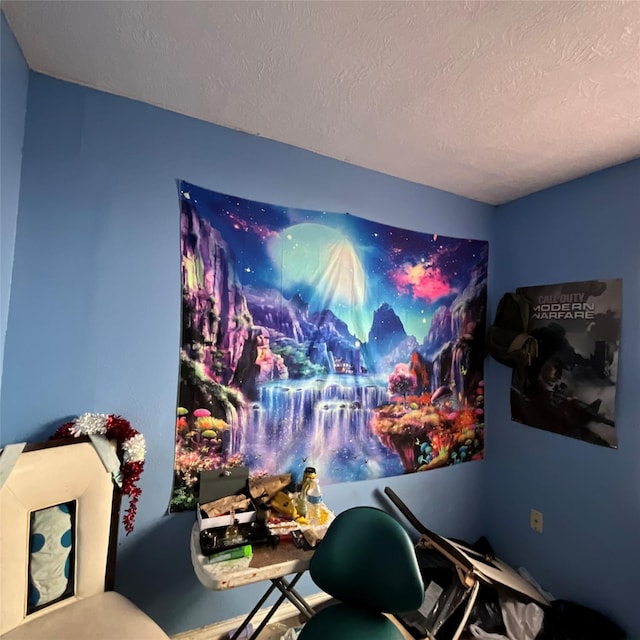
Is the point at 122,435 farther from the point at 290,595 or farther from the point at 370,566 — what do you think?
the point at 370,566

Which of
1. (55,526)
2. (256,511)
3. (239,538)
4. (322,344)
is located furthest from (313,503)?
(55,526)

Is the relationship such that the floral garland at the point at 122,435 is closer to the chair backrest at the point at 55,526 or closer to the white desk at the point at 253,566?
the chair backrest at the point at 55,526

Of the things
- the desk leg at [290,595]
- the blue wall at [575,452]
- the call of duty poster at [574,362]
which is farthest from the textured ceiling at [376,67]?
the desk leg at [290,595]

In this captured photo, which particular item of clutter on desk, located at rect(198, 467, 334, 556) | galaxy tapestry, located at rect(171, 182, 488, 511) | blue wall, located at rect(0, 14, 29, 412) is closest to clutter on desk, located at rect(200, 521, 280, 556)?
clutter on desk, located at rect(198, 467, 334, 556)

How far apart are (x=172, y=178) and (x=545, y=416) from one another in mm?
2383

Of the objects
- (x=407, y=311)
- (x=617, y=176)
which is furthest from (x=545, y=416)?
(x=617, y=176)

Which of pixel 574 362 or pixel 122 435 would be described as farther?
pixel 574 362

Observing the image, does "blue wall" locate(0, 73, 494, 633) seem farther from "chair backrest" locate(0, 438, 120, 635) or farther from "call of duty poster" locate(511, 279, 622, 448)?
"call of duty poster" locate(511, 279, 622, 448)

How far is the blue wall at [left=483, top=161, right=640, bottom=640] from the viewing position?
5.84 feet

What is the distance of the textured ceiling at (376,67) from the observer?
3.46ft

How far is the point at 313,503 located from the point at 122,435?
869 mm

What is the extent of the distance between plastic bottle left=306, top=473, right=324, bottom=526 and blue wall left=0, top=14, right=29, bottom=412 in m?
1.33

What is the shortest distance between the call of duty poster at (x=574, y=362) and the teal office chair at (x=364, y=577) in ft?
4.32

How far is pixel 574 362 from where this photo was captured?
6.52 ft
